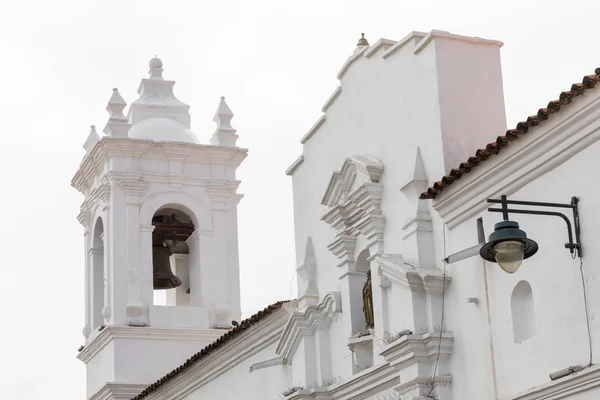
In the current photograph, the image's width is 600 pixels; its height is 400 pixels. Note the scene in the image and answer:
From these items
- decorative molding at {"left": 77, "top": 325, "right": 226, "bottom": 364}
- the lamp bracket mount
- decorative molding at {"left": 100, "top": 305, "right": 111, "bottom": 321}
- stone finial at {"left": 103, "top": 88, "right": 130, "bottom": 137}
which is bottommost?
the lamp bracket mount

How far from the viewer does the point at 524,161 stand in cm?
1148

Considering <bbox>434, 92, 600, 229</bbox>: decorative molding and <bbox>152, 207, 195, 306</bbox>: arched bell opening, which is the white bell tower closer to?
<bbox>152, 207, 195, 306</bbox>: arched bell opening

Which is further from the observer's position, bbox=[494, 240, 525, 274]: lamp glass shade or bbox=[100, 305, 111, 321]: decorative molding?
bbox=[100, 305, 111, 321]: decorative molding

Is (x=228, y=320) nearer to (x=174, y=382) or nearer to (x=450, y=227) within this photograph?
(x=174, y=382)

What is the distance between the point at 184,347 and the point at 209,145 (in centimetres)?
372

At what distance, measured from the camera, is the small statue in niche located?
14.2 meters

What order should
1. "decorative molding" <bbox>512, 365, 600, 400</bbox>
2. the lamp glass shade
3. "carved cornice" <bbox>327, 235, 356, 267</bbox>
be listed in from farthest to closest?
"carved cornice" <bbox>327, 235, 356, 267</bbox> < "decorative molding" <bbox>512, 365, 600, 400</bbox> < the lamp glass shade

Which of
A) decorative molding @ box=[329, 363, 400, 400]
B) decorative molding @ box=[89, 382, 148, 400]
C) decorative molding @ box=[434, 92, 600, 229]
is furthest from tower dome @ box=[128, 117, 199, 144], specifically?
decorative molding @ box=[434, 92, 600, 229]

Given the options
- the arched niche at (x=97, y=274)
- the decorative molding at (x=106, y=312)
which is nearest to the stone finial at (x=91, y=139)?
the arched niche at (x=97, y=274)

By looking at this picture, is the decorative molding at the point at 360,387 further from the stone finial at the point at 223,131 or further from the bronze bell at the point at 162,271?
the stone finial at the point at 223,131

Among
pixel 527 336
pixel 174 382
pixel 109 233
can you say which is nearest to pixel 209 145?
pixel 109 233

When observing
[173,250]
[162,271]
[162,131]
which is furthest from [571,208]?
[173,250]

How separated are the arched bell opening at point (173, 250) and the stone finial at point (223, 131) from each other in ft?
4.92

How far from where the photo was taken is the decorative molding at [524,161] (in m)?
10.7
